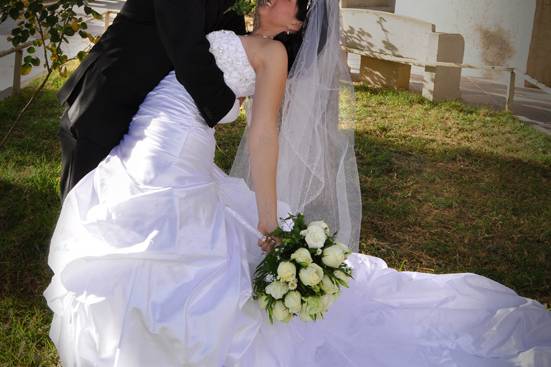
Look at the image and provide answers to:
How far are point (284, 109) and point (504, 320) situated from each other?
1.40 metres

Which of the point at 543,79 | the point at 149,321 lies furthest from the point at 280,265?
the point at 543,79

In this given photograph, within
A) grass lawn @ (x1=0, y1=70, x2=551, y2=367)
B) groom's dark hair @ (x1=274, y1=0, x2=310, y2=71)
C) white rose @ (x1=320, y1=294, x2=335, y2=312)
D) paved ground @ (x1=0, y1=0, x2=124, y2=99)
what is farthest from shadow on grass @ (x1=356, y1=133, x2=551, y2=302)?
paved ground @ (x1=0, y1=0, x2=124, y2=99)

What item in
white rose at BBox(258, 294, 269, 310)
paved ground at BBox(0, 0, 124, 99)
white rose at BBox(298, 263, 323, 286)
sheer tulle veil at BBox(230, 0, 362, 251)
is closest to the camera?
white rose at BBox(298, 263, 323, 286)

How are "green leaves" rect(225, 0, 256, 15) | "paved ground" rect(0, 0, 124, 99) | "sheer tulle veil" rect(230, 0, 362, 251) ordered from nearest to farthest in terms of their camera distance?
"green leaves" rect(225, 0, 256, 15) < "sheer tulle veil" rect(230, 0, 362, 251) < "paved ground" rect(0, 0, 124, 99)

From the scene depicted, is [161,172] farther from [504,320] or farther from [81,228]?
[504,320]

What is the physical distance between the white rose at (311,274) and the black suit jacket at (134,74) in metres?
0.79

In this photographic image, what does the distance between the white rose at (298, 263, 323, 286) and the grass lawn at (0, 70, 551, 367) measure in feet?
4.82

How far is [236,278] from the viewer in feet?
9.39

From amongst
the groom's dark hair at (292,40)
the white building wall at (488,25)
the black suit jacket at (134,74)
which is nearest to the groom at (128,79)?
the black suit jacket at (134,74)

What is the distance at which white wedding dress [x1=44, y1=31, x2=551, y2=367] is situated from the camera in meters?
2.76

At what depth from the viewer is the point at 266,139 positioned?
9.77ft

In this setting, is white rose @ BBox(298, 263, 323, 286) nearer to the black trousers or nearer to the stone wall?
the black trousers

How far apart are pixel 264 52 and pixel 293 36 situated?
1.10 feet

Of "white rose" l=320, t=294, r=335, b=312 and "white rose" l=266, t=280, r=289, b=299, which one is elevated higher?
"white rose" l=266, t=280, r=289, b=299
